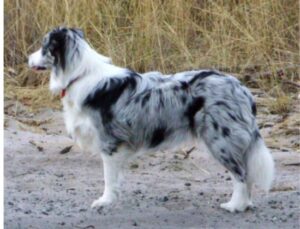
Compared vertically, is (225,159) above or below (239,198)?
above

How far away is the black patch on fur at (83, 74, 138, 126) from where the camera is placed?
19.8 ft

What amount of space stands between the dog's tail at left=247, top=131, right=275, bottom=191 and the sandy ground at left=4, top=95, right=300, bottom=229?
0.18 metres

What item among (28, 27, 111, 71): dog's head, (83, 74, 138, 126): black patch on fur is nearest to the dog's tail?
(83, 74, 138, 126): black patch on fur

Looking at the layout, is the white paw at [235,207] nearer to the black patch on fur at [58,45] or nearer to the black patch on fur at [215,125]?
the black patch on fur at [215,125]

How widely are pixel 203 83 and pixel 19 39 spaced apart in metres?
5.12

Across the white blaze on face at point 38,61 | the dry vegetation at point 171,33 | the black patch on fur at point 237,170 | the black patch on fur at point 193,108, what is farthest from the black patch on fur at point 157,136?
the dry vegetation at point 171,33

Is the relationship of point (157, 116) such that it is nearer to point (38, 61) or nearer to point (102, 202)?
point (102, 202)

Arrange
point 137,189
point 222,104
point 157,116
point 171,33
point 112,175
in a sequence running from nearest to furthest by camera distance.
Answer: point 222,104, point 157,116, point 112,175, point 137,189, point 171,33

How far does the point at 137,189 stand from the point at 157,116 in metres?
0.71

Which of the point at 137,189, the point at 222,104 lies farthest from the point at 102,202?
the point at 222,104

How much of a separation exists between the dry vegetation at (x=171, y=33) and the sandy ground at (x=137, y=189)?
1.86m

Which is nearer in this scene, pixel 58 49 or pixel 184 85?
pixel 184 85

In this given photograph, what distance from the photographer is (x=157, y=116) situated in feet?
19.7

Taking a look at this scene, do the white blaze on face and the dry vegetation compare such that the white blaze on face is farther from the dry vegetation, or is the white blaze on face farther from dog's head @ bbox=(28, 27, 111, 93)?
the dry vegetation
